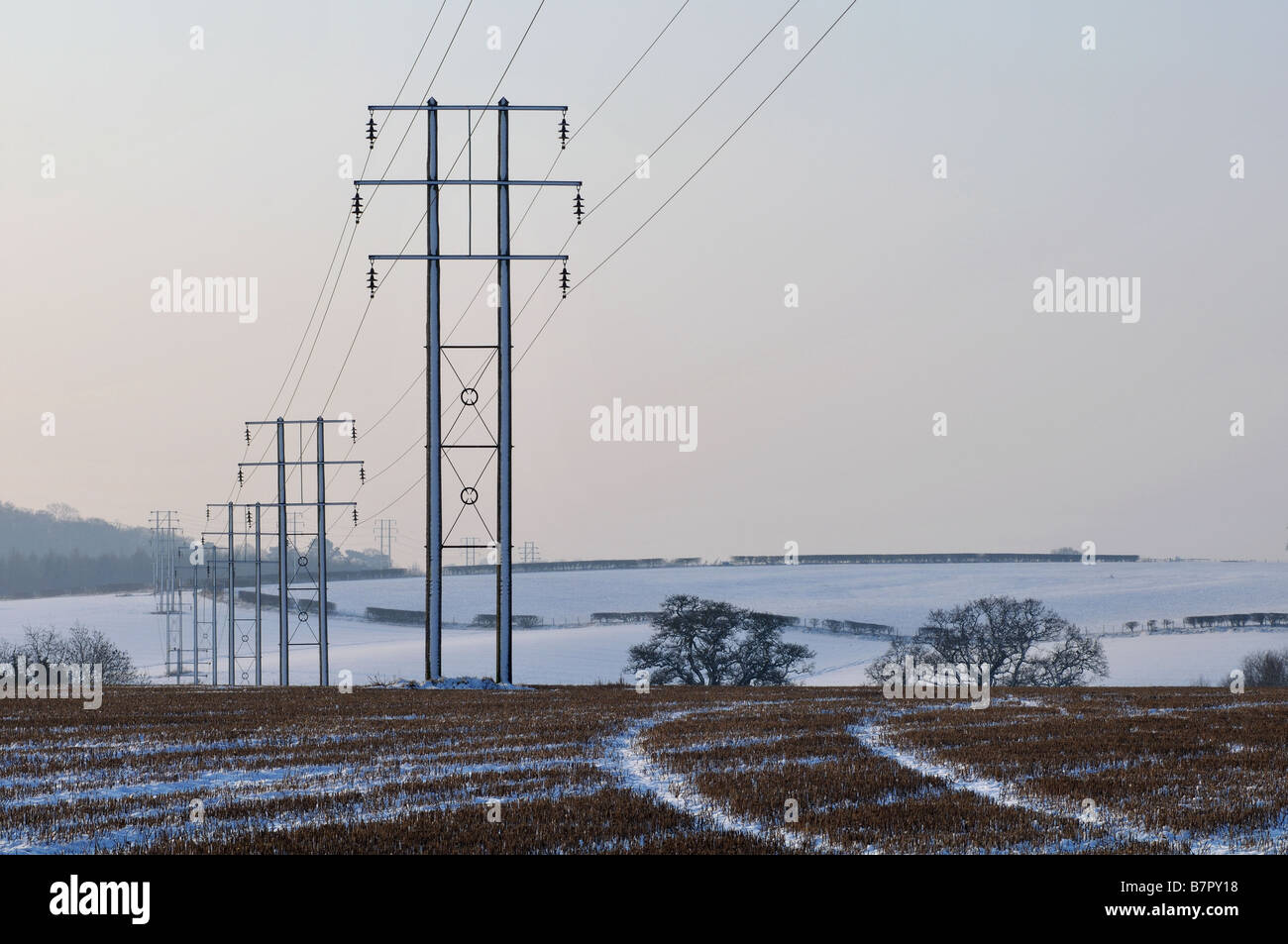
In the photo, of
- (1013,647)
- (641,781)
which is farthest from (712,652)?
(641,781)

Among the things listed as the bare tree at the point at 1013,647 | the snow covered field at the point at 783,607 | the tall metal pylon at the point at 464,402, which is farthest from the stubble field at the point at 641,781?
the snow covered field at the point at 783,607

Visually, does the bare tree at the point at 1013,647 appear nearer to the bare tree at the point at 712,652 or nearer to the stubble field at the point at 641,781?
the bare tree at the point at 712,652

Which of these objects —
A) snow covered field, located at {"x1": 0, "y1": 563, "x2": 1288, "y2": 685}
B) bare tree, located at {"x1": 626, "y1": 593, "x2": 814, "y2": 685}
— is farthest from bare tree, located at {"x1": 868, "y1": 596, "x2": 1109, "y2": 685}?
bare tree, located at {"x1": 626, "y1": 593, "x2": 814, "y2": 685}

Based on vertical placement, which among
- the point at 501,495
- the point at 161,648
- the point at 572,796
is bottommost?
the point at 161,648

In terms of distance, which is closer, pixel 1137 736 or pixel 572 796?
pixel 572 796

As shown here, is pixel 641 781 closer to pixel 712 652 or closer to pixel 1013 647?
pixel 712 652

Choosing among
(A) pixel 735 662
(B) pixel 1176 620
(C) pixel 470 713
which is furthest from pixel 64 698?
(B) pixel 1176 620

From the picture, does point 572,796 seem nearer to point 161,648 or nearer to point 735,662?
point 735,662
